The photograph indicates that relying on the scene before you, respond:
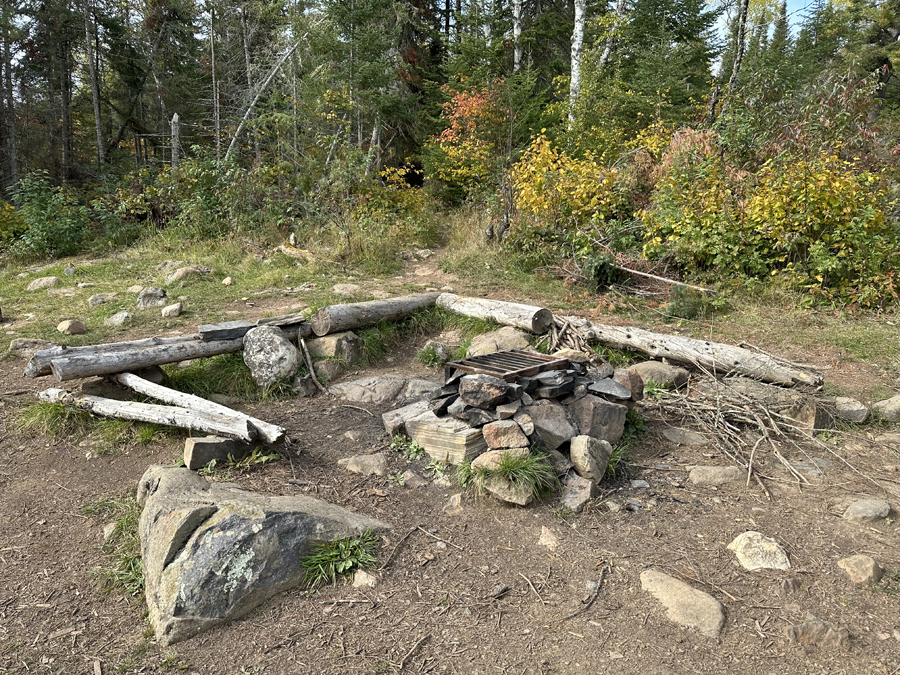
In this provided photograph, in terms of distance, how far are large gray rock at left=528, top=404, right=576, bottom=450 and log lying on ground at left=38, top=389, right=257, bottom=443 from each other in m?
1.94

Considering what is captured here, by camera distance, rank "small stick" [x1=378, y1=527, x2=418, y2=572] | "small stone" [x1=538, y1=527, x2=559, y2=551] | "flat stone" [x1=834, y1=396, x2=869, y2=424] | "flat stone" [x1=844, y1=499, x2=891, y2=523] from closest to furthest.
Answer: "small stick" [x1=378, y1=527, x2=418, y2=572] < "small stone" [x1=538, y1=527, x2=559, y2=551] < "flat stone" [x1=844, y1=499, x2=891, y2=523] < "flat stone" [x1=834, y1=396, x2=869, y2=424]

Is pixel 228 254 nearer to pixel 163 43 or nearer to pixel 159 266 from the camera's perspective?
pixel 159 266

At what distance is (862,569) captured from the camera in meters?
2.80

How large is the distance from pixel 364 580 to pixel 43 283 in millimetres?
8834

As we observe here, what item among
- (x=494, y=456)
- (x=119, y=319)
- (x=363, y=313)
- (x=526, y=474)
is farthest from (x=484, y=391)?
(x=119, y=319)

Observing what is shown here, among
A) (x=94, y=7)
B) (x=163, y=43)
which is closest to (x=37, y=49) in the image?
(x=94, y=7)

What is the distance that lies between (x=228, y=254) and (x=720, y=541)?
918cm

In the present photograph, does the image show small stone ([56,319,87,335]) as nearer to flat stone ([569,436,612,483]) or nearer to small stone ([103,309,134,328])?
small stone ([103,309,134,328])

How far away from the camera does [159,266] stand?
973cm

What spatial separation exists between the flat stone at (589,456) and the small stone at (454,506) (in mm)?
804

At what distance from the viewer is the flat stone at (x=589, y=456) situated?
3.60 m

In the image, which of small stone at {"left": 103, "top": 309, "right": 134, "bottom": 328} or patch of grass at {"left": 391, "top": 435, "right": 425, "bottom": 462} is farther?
small stone at {"left": 103, "top": 309, "right": 134, "bottom": 328}

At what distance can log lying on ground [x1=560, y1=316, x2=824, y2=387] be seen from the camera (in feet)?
15.9

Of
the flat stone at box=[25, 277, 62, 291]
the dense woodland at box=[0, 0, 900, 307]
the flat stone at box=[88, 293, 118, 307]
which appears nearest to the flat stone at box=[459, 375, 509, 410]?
the dense woodland at box=[0, 0, 900, 307]
